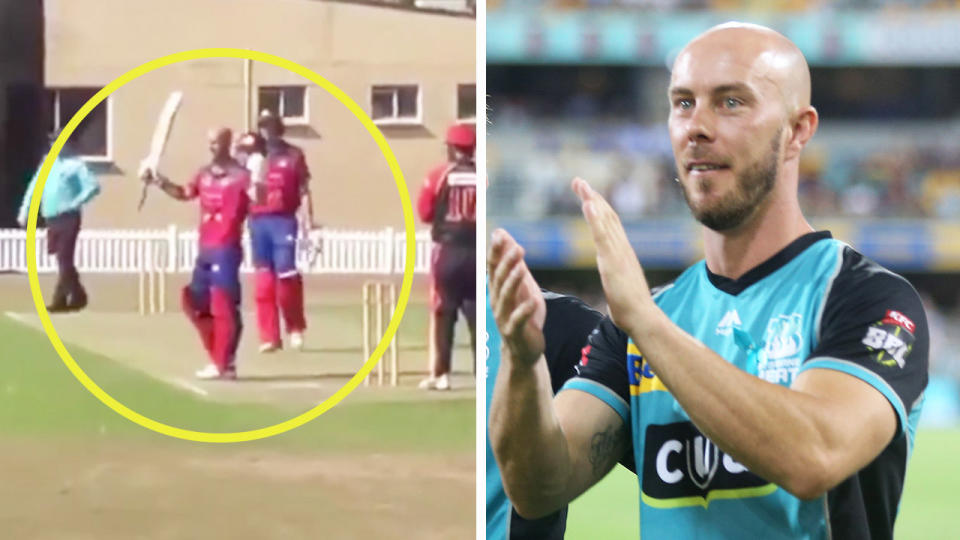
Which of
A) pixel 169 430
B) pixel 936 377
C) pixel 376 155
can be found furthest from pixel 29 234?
pixel 936 377

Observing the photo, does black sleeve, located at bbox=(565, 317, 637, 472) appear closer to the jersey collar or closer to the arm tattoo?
the arm tattoo

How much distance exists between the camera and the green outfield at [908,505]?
5.79 feet

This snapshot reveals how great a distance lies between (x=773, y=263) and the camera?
1710mm

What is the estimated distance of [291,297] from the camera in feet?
A: 6.38

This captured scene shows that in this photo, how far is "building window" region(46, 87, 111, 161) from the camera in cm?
192

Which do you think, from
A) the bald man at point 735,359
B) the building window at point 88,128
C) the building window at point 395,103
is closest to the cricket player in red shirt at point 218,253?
the building window at point 88,128

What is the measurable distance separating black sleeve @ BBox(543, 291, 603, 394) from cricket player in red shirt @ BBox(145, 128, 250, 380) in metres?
0.58

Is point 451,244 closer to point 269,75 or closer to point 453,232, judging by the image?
point 453,232

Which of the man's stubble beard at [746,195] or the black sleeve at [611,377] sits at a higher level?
the man's stubble beard at [746,195]

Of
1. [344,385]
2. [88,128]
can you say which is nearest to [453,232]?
[344,385]

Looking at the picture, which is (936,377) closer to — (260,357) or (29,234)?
(260,357)

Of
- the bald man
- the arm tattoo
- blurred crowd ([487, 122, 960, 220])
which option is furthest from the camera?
blurred crowd ([487, 122, 960, 220])

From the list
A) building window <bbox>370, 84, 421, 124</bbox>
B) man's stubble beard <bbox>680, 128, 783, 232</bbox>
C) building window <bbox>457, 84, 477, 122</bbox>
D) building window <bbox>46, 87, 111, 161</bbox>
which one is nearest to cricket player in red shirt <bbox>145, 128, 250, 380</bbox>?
building window <bbox>46, 87, 111, 161</bbox>

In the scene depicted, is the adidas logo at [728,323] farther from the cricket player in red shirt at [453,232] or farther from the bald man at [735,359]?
the cricket player in red shirt at [453,232]
